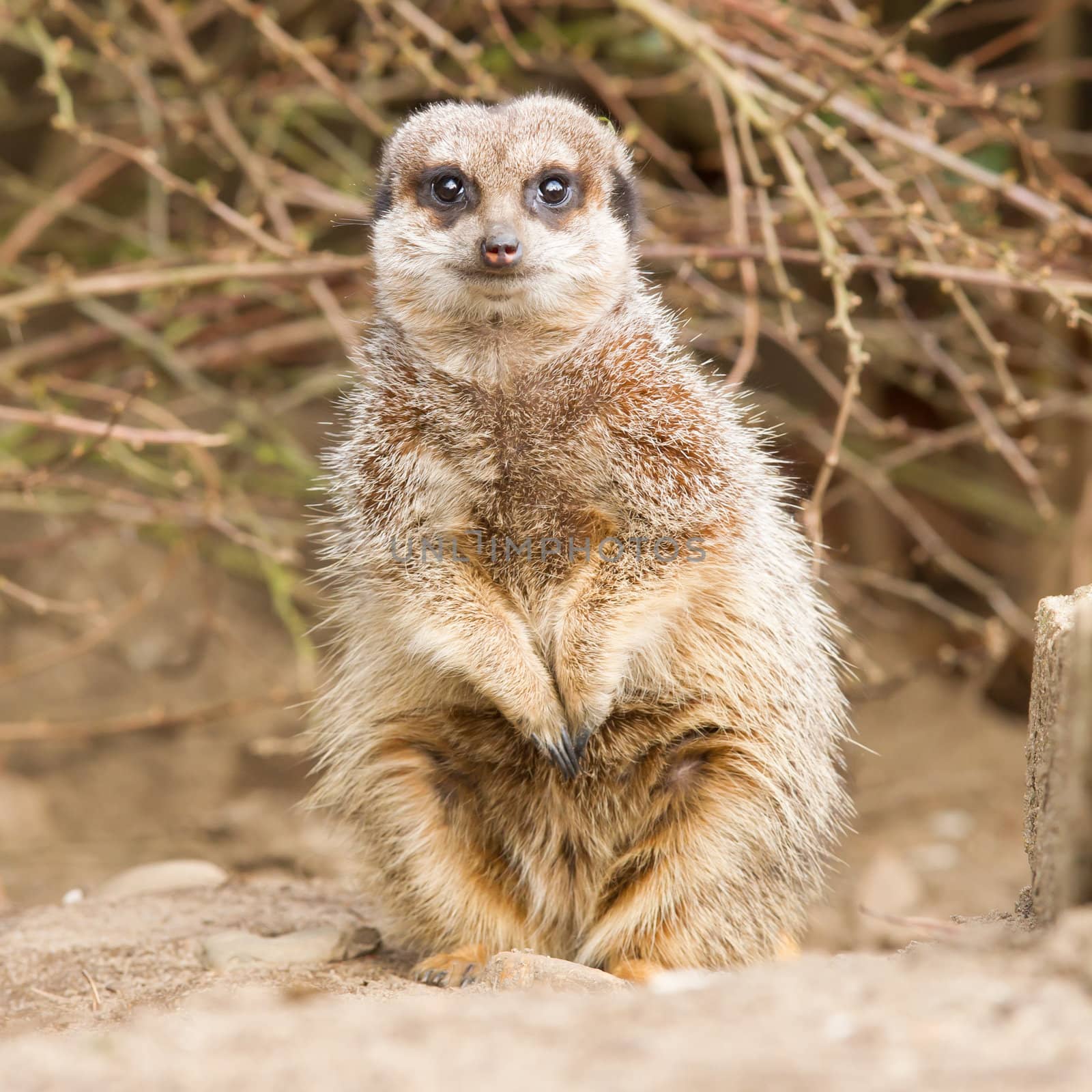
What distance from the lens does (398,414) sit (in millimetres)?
3154

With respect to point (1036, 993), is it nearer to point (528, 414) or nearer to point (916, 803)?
point (528, 414)

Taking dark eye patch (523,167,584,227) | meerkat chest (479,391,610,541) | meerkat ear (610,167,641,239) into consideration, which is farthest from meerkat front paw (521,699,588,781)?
meerkat ear (610,167,641,239)

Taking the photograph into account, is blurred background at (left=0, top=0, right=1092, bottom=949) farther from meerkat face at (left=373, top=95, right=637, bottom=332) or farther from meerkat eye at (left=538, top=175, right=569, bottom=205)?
meerkat eye at (left=538, top=175, right=569, bottom=205)

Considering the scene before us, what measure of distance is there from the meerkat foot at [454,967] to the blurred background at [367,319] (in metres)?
0.68

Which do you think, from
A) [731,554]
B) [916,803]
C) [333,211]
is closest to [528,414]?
[731,554]

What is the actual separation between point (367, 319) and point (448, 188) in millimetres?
584

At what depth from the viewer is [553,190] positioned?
10.8ft

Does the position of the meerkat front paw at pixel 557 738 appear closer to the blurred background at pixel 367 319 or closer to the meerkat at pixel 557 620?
the meerkat at pixel 557 620

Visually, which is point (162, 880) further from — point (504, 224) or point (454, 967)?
point (504, 224)

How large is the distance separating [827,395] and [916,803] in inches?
103

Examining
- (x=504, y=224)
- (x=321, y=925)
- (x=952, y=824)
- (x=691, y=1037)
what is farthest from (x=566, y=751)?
(x=952, y=824)

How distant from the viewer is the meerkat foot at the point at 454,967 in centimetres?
299

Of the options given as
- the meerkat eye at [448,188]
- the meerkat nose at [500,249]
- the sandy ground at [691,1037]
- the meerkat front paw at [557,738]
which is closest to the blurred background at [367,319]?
the meerkat eye at [448,188]

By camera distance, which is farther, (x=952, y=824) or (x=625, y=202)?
(x=952, y=824)
